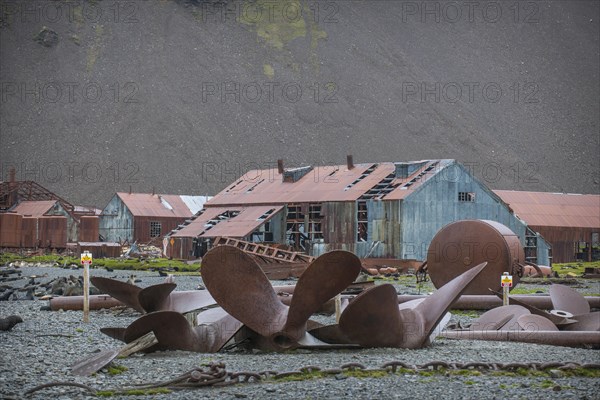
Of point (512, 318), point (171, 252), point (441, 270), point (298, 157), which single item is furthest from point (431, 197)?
point (298, 157)

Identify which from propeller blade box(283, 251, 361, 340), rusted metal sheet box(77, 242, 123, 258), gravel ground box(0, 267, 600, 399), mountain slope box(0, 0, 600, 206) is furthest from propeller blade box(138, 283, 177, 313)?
mountain slope box(0, 0, 600, 206)

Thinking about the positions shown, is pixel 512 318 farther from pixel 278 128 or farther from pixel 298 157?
pixel 278 128

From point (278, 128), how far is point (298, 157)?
30.9 ft

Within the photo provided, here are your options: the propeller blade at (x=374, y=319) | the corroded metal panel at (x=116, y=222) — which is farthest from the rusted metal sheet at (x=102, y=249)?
the propeller blade at (x=374, y=319)

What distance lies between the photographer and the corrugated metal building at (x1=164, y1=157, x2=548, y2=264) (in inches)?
2019

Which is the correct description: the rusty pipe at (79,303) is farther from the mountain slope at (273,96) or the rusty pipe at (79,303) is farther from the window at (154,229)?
the mountain slope at (273,96)

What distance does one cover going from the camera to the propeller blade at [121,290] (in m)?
16.9

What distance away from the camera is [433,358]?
1363 centimetres

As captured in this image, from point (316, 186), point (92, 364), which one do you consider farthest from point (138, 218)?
point (92, 364)

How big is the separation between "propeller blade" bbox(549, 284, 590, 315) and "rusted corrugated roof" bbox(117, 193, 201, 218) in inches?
2552

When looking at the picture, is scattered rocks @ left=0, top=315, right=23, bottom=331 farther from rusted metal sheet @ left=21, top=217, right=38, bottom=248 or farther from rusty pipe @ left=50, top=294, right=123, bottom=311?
rusted metal sheet @ left=21, top=217, right=38, bottom=248

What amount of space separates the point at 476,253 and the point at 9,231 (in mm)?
51921

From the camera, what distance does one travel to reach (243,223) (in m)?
56.6

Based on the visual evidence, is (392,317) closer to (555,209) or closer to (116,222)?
(555,209)
